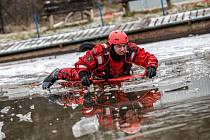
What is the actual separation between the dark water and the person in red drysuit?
130 cm

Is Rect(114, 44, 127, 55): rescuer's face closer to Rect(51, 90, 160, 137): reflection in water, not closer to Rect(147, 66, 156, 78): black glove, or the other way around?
Rect(147, 66, 156, 78): black glove

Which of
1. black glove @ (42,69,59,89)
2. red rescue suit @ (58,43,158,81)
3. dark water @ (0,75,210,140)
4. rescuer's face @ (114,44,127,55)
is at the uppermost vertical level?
rescuer's face @ (114,44,127,55)

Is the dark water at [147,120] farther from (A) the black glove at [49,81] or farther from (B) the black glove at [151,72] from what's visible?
(A) the black glove at [49,81]

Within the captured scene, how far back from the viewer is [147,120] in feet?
20.4

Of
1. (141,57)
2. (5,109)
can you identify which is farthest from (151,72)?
(5,109)

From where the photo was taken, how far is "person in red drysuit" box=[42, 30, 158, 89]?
955 centimetres

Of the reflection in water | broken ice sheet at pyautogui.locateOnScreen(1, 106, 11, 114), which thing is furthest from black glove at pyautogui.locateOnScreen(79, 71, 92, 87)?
broken ice sheet at pyautogui.locateOnScreen(1, 106, 11, 114)

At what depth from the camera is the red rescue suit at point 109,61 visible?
9.77 metres

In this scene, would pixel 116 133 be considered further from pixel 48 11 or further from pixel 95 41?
pixel 48 11

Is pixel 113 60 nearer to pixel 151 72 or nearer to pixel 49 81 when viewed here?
pixel 151 72

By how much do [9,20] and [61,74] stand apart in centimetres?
1753

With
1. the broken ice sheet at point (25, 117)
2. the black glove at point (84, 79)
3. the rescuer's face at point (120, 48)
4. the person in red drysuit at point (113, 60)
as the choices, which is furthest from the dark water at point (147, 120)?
the rescuer's face at point (120, 48)

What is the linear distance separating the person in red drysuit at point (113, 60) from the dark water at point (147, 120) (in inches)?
51.3

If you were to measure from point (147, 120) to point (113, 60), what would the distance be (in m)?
3.69
